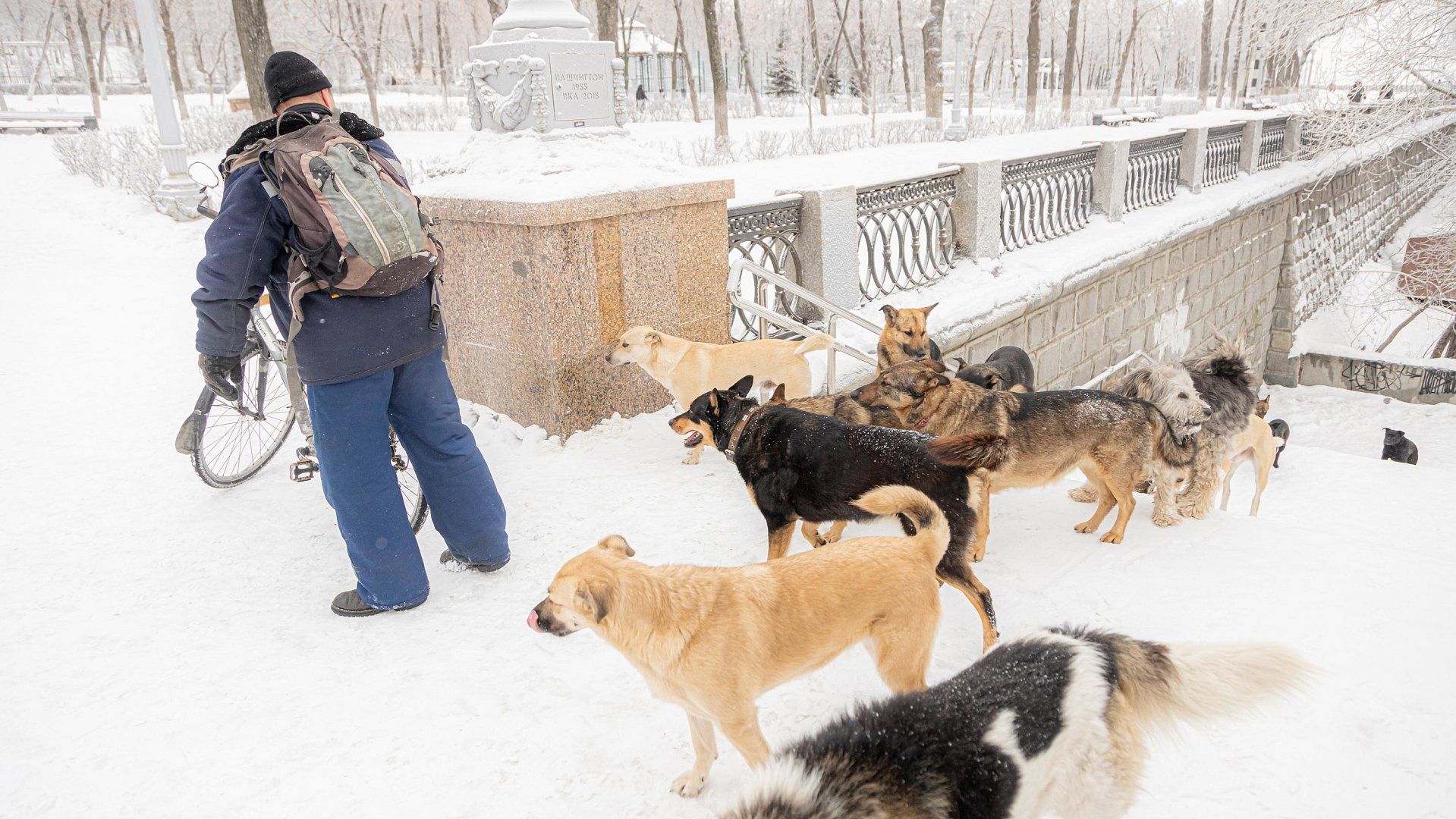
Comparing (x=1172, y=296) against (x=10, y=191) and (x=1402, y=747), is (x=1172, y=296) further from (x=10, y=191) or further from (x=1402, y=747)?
(x=10, y=191)

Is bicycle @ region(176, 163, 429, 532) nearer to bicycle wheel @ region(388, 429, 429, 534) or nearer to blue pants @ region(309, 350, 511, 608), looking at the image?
bicycle wheel @ region(388, 429, 429, 534)

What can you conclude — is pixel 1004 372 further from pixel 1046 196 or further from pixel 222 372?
pixel 1046 196

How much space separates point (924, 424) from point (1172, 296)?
10906 millimetres

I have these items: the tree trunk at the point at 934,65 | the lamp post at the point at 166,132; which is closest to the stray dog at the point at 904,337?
the lamp post at the point at 166,132

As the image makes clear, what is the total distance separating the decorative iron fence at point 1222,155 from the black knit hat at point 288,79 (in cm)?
1675

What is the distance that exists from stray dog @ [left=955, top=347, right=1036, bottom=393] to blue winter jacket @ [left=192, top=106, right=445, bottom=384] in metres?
3.67

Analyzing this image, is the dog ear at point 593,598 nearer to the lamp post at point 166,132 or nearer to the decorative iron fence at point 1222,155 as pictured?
the lamp post at point 166,132

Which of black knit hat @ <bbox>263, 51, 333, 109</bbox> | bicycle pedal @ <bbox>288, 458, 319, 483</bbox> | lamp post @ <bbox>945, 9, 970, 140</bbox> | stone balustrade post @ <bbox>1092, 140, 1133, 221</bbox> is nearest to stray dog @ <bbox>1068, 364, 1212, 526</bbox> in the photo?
bicycle pedal @ <bbox>288, 458, 319, 483</bbox>

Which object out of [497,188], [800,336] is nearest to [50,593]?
[497,188]

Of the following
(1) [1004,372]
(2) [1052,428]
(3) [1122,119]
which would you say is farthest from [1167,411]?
(3) [1122,119]

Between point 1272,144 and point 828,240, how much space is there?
1632 centimetres

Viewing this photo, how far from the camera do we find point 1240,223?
1543 centimetres

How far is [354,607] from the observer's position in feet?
12.3

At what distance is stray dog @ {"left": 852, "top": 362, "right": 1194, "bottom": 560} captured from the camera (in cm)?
459
